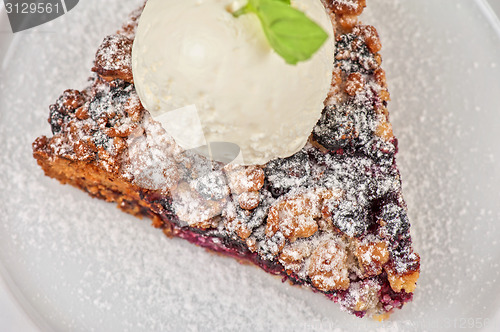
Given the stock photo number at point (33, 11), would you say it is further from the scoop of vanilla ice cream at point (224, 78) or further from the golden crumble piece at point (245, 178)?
the golden crumble piece at point (245, 178)

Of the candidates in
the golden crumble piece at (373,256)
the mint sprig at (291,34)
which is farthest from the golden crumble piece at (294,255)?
the mint sprig at (291,34)

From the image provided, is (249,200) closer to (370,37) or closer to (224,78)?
(224,78)

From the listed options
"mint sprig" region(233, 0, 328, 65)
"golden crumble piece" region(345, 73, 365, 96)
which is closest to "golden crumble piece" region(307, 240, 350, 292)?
"golden crumble piece" region(345, 73, 365, 96)

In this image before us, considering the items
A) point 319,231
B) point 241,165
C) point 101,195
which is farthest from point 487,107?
point 101,195

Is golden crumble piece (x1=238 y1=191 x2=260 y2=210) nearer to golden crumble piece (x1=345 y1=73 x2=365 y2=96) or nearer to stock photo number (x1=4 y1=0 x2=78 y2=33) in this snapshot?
golden crumble piece (x1=345 y1=73 x2=365 y2=96)

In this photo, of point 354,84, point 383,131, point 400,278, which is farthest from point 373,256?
point 354,84
